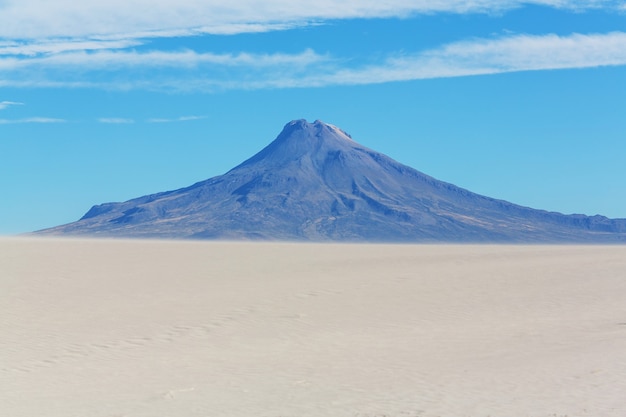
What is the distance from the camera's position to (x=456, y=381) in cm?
1277

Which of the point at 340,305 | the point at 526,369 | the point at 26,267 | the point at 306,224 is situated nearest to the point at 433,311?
the point at 340,305

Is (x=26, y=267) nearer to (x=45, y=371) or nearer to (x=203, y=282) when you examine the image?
(x=203, y=282)

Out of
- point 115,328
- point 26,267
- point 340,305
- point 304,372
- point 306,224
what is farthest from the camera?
point 306,224

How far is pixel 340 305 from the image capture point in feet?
67.4

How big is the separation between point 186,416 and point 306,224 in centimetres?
18074

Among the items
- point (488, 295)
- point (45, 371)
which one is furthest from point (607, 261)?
point (45, 371)

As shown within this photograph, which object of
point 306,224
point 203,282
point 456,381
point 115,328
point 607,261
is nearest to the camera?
point 456,381

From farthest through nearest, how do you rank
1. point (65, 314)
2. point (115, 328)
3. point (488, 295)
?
point (488, 295) < point (65, 314) < point (115, 328)

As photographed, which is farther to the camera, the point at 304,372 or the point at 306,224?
the point at 306,224

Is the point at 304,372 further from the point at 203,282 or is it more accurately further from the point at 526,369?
the point at 203,282

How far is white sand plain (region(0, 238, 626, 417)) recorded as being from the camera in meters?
11.8

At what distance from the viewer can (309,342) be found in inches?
642

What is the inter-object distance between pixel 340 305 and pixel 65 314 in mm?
5992

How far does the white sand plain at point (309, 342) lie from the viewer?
464 inches
